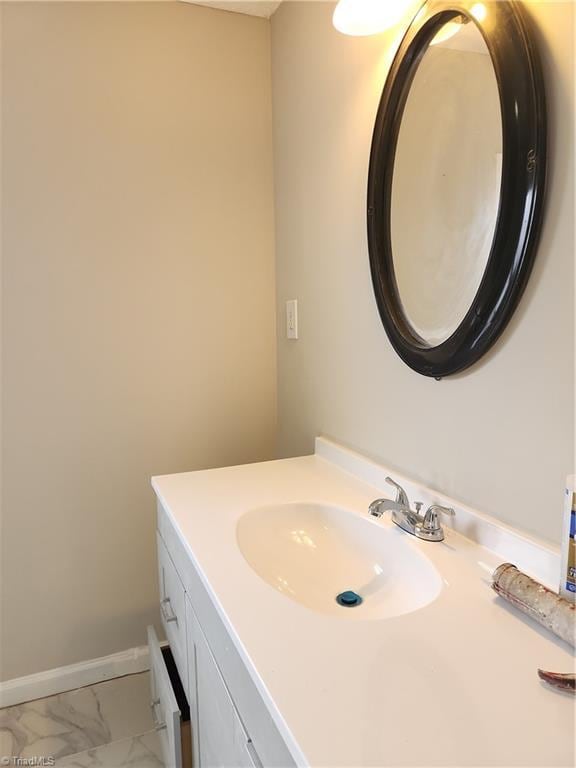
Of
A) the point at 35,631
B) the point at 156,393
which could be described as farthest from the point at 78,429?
the point at 35,631

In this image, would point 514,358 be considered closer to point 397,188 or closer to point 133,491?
point 397,188

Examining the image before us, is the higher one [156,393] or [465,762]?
[156,393]

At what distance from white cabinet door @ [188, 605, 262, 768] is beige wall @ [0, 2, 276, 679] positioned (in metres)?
0.82

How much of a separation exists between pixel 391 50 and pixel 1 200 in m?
1.19

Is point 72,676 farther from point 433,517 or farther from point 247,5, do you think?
point 247,5

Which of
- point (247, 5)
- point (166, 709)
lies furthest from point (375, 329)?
point (247, 5)

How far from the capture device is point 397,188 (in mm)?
1142

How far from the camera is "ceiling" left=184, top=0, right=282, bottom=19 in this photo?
168 cm

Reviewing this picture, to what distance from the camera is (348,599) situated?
0.99m

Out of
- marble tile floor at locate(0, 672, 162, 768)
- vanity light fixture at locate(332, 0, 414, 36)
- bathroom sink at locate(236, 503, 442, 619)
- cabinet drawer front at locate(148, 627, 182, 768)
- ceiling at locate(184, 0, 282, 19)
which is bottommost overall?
marble tile floor at locate(0, 672, 162, 768)

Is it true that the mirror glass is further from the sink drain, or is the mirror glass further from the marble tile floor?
the marble tile floor

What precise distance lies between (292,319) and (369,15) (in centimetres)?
88

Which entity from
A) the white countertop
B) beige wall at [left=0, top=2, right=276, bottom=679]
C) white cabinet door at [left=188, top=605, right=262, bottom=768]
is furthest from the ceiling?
white cabinet door at [left=188, top=605, right=262, bottom=768]

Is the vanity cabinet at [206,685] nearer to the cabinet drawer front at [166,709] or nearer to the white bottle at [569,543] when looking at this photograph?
the cabinet drawer front at [166,709]
